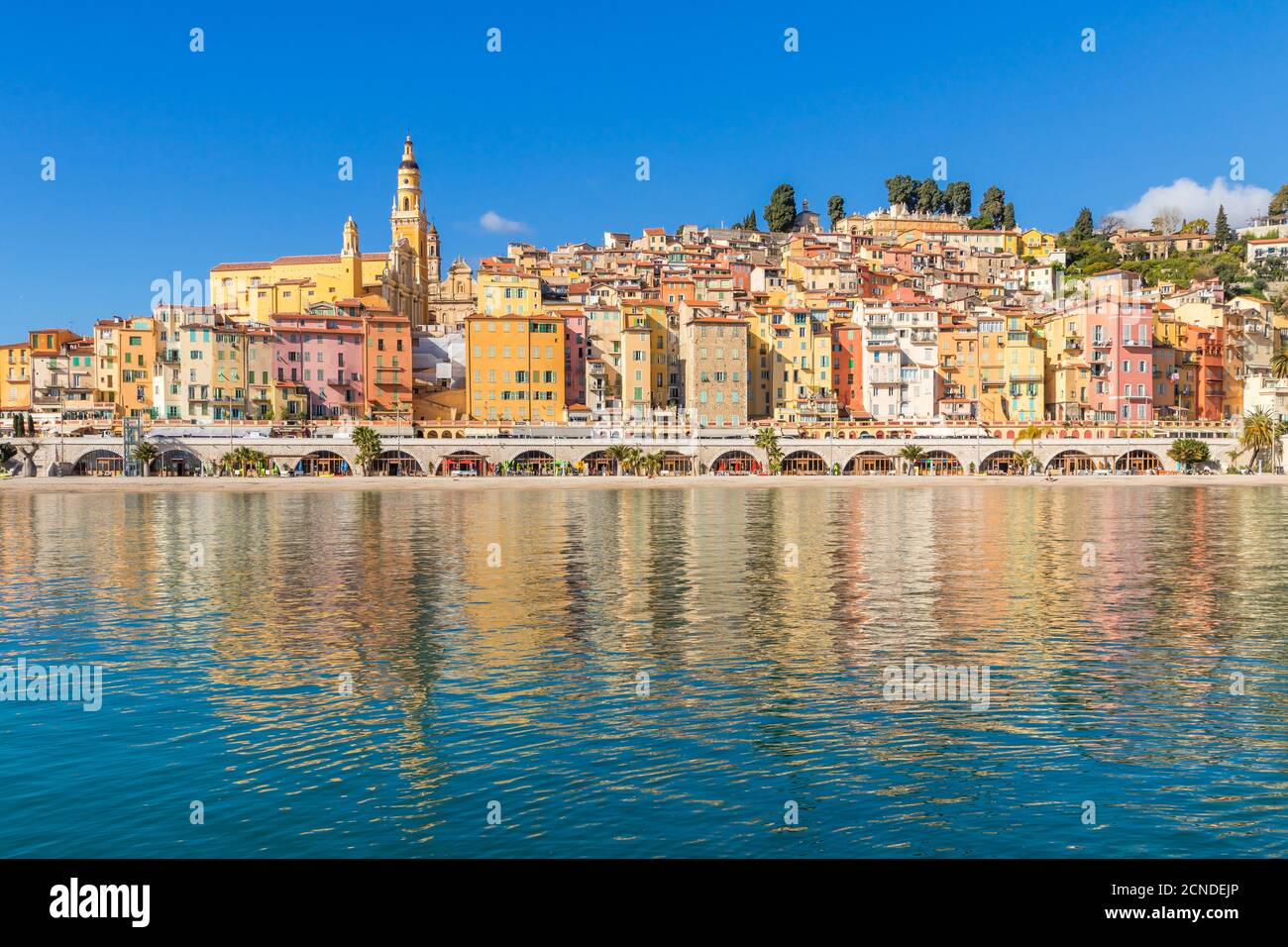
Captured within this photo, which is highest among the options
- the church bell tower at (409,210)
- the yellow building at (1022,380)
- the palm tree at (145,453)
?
the church bell tower at (409,210)

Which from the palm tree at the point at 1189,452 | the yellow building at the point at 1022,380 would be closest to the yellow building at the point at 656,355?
the yellow building at the point at 1022,380

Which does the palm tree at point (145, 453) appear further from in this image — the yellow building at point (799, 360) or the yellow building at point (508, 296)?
the yellow building at point (799, 360)

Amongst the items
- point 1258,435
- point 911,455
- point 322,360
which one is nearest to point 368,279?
point 322,360

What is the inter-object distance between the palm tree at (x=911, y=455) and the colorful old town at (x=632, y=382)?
0.82 ft

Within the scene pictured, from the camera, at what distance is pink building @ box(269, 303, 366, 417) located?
131 meters

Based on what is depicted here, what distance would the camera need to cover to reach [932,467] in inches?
4838

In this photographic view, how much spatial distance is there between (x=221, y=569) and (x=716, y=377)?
9004 cm

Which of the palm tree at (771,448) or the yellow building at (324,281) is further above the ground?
the yellow building at (324,281)

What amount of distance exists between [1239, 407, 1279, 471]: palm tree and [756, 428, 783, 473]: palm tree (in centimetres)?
5171

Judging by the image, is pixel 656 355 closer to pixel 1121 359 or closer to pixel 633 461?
pixel 633 461

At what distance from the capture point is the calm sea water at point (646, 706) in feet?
49.4

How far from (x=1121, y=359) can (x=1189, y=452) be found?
18763 mm

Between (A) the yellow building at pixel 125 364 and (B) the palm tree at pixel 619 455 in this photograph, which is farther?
(A) the yellow building at pixel 125 364
